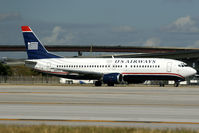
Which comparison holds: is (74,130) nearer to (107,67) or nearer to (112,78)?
(112,78)

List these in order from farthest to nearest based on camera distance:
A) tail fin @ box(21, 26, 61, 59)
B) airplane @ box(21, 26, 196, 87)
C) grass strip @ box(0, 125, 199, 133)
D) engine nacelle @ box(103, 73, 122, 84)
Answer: tail fin @ box(21, 26, 61, 59) < engine nacelle @ box(103, 73, 122, 84) < airplane @ box(21, 26, 196, 87) < grass strip @ box(0, 125, 199, 133)

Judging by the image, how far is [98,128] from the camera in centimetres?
1303

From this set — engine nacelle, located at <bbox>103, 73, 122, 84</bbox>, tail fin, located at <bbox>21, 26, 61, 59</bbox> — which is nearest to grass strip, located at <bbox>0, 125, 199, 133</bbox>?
engine nacelle, located at <bbox>103, 73, 122, 84</bbox>

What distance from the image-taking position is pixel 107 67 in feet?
188

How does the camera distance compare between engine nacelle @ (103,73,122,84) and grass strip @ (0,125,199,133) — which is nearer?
grass strip @ (0,125,199,133)

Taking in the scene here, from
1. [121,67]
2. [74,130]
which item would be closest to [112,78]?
[121,67]

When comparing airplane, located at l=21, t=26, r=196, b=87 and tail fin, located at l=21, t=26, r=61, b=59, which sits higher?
tail fin, located at l=21, t=26, r=61, b=59

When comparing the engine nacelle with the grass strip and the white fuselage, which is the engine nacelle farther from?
the grass strip

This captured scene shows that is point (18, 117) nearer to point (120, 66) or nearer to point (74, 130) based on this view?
point (74, 130)

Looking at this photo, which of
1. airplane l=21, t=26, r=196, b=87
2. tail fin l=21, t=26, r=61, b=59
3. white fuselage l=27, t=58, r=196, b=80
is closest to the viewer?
white fuselage l=27, t=58, r=196, b=80

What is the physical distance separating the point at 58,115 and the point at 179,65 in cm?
3883

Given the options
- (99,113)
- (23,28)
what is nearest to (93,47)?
(23,28)

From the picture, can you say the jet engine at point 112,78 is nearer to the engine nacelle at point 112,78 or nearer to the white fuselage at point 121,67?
the engine nacelle at point 112,78

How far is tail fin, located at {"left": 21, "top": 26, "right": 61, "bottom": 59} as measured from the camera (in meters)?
61.0
